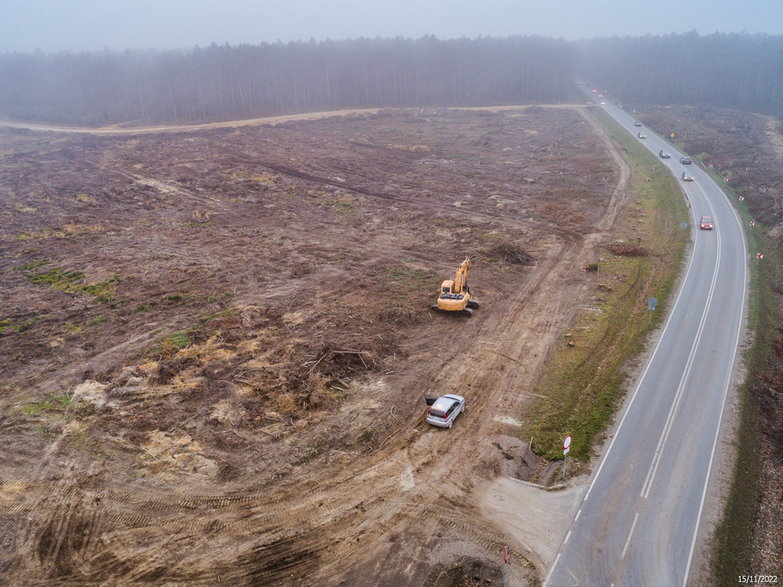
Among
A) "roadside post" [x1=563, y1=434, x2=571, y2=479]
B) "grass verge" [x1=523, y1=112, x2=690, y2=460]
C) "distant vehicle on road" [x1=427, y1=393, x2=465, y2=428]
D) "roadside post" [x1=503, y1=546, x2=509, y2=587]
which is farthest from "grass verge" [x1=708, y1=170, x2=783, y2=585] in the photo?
"distant vehicle on road" [x1=427, y1=393, x2=465, y2=428]

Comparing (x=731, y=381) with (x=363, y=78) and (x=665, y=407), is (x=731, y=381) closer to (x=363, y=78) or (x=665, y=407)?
(x=665, y=407)

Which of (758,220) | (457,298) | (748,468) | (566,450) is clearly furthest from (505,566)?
(758,220)

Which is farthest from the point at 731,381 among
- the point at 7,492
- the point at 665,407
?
the point at 7,492

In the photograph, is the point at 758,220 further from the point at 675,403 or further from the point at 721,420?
the point at 721,420

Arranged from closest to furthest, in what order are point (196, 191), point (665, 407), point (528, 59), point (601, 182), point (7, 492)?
point (7, 492) → point (665, 407) → point (196, 191) → point (601, 182) → point (528, 59)

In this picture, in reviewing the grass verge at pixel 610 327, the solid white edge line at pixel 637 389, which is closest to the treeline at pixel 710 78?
the grass verge at pixel 610 327
